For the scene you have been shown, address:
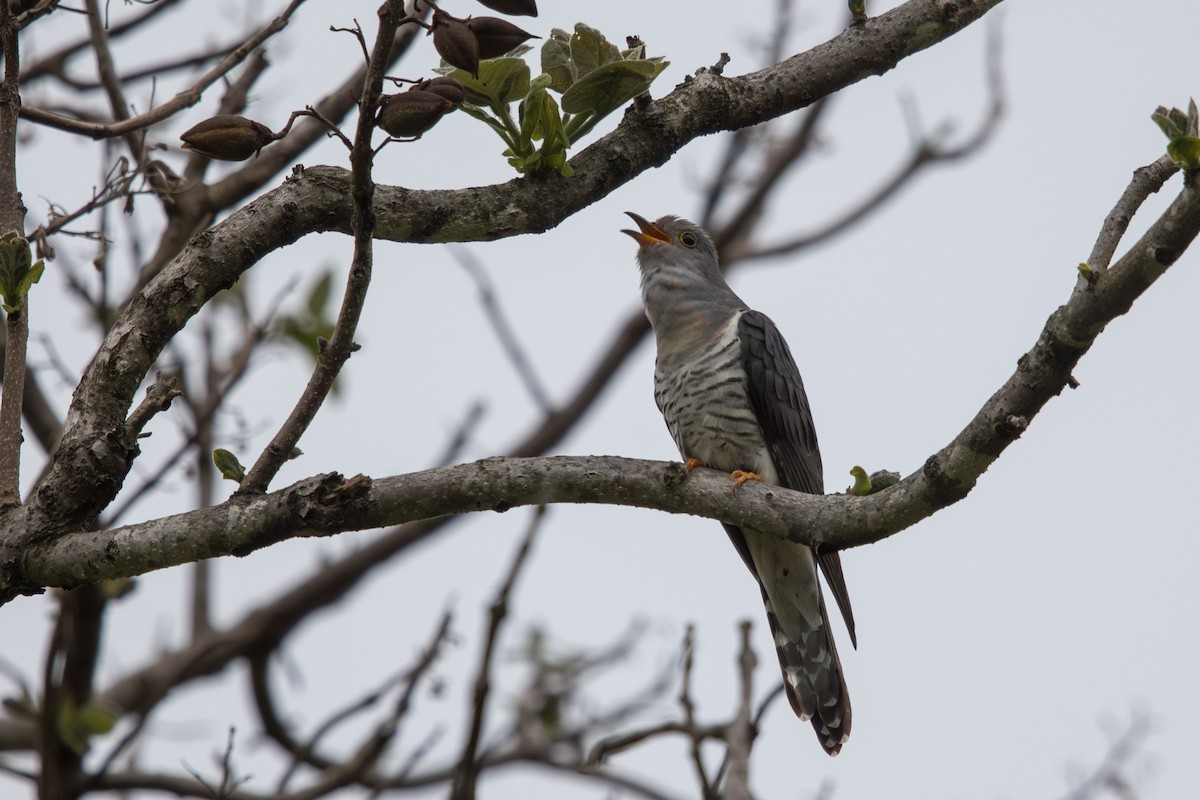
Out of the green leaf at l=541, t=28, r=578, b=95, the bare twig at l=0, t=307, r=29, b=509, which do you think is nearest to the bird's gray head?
the green leaf at l=541, t=28, r=578, b=95

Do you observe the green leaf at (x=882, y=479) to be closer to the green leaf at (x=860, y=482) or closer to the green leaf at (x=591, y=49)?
the green leaf at (x=860, y=482)

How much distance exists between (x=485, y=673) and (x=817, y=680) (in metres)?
2.21

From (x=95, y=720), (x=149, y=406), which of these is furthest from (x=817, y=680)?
(x=149, y=406)

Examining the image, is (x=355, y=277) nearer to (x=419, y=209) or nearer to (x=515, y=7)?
(x=419, y=209)

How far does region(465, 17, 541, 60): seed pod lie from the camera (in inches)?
90.8

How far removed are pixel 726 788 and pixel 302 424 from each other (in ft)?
5.58

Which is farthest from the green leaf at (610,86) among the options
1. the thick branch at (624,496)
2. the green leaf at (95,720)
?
the green leaf at (95,720)

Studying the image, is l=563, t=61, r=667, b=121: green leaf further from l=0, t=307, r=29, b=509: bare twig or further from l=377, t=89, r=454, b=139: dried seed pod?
l=0, t=307, r=29, b=509: bare twig

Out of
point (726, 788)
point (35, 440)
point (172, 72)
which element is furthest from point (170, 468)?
point (726, 788)

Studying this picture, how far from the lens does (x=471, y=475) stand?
2.61m

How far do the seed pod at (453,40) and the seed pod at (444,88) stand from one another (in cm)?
5

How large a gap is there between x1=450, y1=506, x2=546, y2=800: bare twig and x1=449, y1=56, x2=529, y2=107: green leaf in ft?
3.56

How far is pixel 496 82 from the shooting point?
8.64 ft

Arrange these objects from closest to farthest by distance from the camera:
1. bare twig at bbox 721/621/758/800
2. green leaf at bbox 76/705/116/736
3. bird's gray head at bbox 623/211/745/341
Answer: bare twig at bbox 721/621/758/800 < green leaf at bbox 76/705/116/736 < bird's gray head at bbox 623/211/745/341
